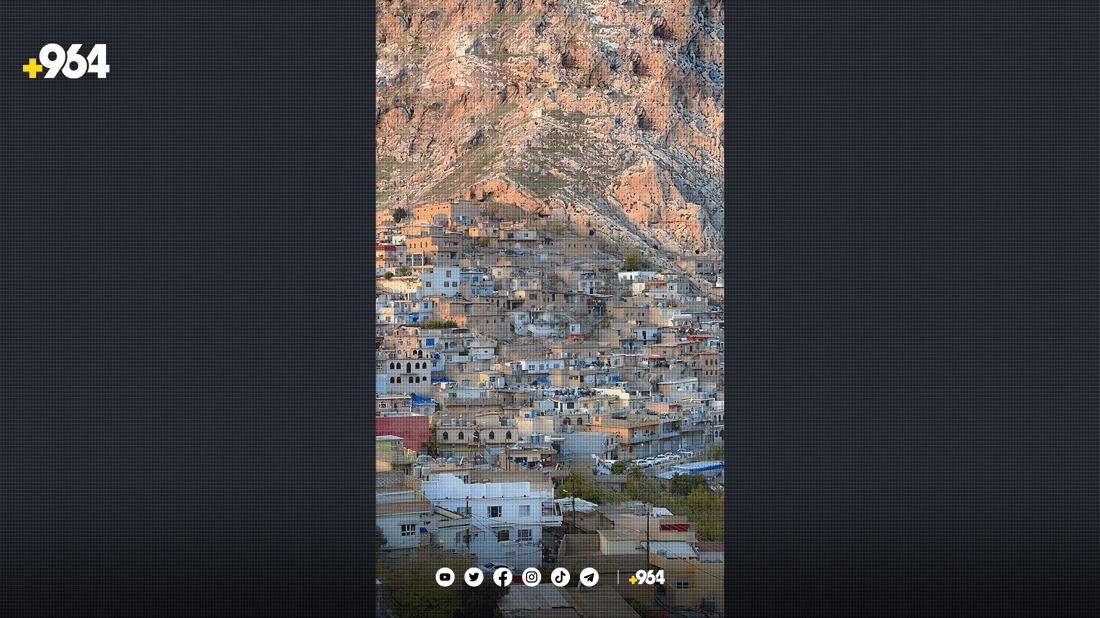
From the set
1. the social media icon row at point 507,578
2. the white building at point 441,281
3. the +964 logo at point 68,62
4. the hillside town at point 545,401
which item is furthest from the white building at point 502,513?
the white building at point 441,281

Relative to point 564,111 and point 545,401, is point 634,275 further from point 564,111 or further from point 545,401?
point 564,111

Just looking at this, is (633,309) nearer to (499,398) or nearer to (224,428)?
(499,398)

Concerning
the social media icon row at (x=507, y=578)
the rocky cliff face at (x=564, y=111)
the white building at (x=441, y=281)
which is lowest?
the social media icon row at (x=507, y=578)

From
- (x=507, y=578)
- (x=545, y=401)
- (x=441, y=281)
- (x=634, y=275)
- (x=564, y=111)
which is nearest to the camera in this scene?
(x=507, y=578)

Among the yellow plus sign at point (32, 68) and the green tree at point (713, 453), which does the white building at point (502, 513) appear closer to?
the green tree at point (713, 453)

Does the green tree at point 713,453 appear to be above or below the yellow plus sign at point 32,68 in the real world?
below

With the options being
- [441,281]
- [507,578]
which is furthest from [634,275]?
[507,578]
